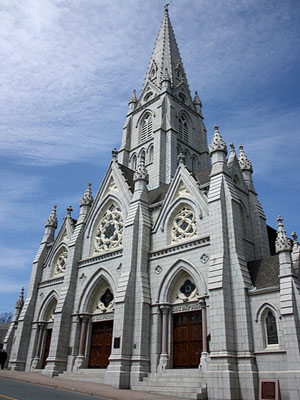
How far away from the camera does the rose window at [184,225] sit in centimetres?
2153

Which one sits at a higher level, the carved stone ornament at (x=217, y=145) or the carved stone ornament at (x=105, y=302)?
the carved stone ornament at (x=217, y=145)

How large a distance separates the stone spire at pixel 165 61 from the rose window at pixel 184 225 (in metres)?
22.8

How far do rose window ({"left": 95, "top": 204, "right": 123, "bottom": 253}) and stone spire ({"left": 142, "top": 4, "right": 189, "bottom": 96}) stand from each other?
1970cm

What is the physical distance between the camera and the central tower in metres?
34.9

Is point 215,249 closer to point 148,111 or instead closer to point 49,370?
point 49,370

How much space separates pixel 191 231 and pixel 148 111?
21.8m

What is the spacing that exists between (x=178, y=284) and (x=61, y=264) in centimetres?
1315

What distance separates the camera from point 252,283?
1744cm

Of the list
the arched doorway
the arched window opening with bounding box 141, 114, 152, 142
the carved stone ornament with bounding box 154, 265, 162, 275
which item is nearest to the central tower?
the arched window opening with bounding box 141, 114, 152, 142

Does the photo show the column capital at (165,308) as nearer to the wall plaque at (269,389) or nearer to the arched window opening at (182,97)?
the wall plaque at (269,389)

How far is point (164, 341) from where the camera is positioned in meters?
19.7

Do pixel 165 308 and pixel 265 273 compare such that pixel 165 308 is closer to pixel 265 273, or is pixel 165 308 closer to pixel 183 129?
pixel 265 273

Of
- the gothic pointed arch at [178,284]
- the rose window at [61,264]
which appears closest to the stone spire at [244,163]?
the gothic pointed arch at [178,284]

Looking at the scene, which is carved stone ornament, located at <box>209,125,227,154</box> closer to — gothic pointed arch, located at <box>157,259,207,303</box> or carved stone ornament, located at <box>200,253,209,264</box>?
carved stone ornament, located at <box>200,253,209,264</box>
